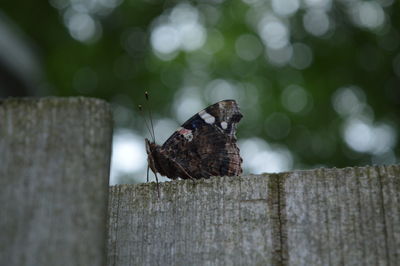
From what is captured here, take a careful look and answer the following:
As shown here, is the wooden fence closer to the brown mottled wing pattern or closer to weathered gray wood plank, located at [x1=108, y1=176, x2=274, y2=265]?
weathered gray wood plank, located at [x1=108, y1=176, x2=274, y2=265]

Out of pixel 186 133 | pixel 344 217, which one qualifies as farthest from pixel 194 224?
pixel 186 133

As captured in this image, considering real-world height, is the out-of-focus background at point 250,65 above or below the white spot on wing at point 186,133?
above

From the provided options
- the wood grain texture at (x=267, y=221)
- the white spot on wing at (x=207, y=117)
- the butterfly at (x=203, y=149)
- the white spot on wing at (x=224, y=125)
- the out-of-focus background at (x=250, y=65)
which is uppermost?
the out-of-focus background at (x=250, y=65)

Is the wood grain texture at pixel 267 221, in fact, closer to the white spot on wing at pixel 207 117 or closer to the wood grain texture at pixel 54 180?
the wood grain texture at pixel 54 180

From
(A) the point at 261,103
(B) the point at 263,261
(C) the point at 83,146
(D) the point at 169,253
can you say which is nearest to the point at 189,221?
(D) the point at 169,253

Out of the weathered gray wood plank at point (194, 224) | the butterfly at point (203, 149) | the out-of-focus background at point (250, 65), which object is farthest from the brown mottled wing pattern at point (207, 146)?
the out-of-focus background at point (250, 65)

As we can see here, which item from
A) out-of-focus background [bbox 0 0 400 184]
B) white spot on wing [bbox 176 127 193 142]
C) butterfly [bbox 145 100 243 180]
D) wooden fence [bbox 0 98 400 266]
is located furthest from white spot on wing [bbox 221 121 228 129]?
out-of-focus background [bbox 0 0 400 184]

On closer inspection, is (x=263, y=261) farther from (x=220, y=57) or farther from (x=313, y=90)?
(x=220, y=57)
